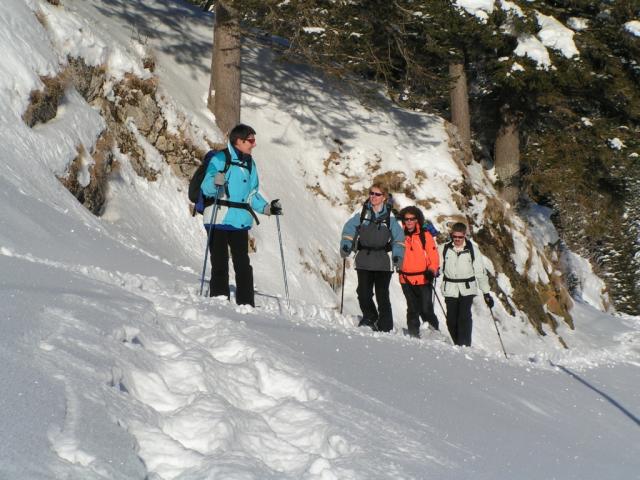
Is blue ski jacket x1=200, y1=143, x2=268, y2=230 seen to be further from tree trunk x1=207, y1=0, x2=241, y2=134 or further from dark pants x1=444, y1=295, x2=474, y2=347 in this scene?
tree trunk x1=207, y1=0, x2=241, y2=134

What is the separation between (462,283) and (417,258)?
27.4 inches

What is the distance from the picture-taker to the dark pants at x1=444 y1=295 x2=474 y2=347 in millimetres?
10664

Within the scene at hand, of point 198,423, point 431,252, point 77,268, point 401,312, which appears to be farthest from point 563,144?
point 198,423

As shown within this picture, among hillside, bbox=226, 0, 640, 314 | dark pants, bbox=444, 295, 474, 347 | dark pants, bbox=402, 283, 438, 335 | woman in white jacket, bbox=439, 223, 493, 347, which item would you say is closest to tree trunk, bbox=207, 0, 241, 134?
hillside, bbox=226, 0, 640, 314

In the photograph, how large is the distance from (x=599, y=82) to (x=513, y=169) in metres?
3.11

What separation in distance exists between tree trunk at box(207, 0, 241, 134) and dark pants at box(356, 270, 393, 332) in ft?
20.6

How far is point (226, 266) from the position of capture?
26.7ft

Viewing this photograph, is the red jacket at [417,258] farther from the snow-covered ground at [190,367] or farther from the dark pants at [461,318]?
the snow-covered ground at [190,367]

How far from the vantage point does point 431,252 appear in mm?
10602

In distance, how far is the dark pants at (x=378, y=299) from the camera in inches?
386

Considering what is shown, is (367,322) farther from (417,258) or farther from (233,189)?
(233,189)

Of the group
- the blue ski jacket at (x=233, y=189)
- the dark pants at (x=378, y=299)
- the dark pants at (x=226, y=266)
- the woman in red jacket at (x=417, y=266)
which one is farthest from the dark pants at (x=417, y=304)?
the blue ski jacket at (x=233, y=189)

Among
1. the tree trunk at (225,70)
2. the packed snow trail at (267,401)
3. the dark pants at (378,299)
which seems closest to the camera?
the packed snow trail at (267,401)

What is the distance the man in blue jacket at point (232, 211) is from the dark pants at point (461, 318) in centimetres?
362
